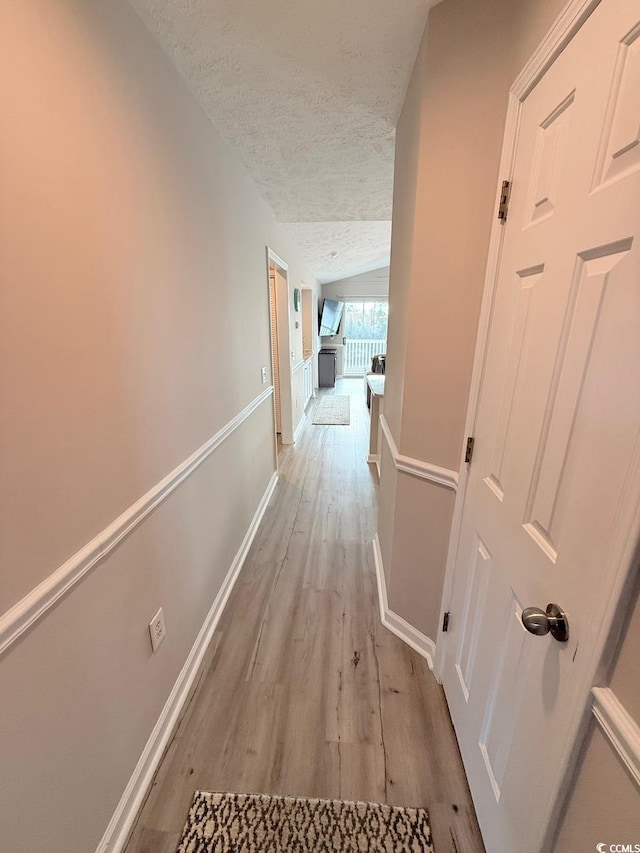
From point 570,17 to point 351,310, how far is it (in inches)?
335

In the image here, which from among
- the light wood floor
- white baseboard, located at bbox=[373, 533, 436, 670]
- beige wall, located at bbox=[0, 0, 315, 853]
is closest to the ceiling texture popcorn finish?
beige wall, located at bbox=[0, 0, 315, 853]

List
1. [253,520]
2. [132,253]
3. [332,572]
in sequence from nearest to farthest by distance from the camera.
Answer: [132,253]
[332,572]
[253,520]

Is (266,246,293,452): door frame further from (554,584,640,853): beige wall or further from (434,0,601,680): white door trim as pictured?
(554,584,640,853): beige wall

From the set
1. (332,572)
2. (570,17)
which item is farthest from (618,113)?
(332,572)

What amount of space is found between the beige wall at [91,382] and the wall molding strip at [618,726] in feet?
3.52

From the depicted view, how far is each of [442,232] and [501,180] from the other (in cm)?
21

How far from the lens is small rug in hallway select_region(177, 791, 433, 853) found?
1.00 metres

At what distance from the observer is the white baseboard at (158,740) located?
38.8 inches

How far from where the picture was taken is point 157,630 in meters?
1.21

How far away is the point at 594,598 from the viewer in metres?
0.58

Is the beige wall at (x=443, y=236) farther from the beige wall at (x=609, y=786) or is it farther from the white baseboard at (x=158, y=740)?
the white baseboard at (x=158, y=740)

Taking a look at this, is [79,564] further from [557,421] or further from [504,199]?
[504,199]

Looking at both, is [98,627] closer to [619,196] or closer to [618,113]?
[619,196]

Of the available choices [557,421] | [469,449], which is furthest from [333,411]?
[557,421]
